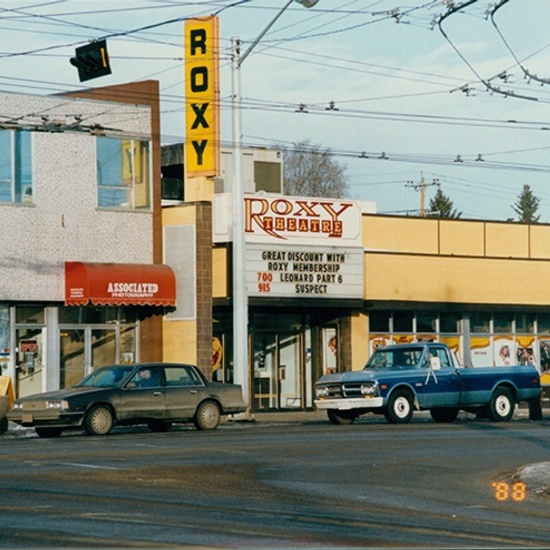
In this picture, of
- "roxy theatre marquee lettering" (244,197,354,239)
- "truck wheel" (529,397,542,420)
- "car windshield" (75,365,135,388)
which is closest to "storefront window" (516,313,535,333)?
"roxy theatre marquee lettering" (244,197,354,239)

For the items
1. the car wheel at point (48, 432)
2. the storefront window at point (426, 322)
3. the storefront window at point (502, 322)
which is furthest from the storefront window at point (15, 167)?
the storefront window at point (502, 322)

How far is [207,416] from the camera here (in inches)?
1226

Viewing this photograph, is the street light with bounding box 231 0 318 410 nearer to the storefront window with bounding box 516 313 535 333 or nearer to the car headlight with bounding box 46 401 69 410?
the car headlight with bounding box 46 401 69 410

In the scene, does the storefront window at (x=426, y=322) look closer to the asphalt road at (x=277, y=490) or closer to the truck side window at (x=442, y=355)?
the truck side window at (x=442, y=355)

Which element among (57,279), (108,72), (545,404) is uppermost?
(108,72)

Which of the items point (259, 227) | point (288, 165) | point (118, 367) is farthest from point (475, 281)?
point (288, 165)

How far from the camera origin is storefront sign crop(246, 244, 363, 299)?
40.2 meters

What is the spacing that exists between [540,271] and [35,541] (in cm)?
3717

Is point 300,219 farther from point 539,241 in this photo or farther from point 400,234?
point 539,241

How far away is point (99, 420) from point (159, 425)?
243 cm

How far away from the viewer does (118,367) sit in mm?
30250

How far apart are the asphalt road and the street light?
22.1ft

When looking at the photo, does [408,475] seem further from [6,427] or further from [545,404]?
[545,404]

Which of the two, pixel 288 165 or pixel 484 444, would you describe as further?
pixel 288 165
